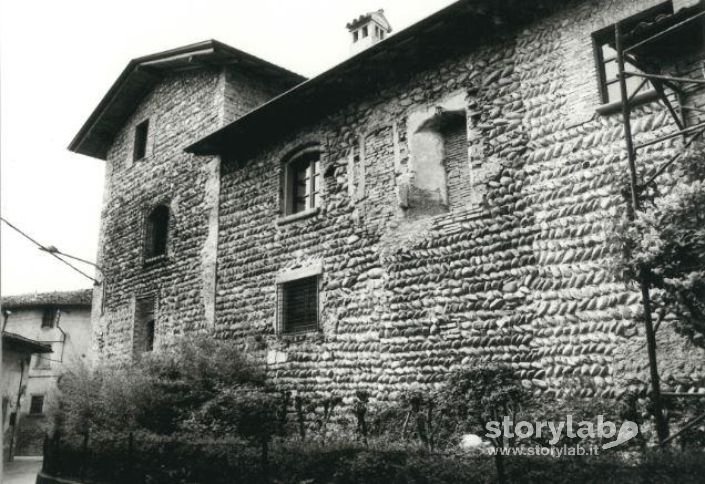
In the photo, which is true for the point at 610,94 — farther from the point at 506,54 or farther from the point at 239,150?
the point at 239,150

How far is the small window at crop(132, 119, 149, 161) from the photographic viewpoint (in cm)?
1662

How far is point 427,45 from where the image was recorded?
9.09 metres

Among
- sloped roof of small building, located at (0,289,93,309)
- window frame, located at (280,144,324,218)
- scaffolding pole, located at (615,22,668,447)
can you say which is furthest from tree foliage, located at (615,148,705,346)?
sloped roof of small building, located at (0,289,93,309)

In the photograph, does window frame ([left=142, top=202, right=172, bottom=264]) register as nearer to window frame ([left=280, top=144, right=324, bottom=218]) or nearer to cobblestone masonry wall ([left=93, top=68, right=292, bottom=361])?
cobblestone masonry wall ([left=93, top=68, right=292, bottom=361])

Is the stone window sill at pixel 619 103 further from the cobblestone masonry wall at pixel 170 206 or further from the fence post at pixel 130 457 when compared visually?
the cobblestone masonry wall at pixel 170 206

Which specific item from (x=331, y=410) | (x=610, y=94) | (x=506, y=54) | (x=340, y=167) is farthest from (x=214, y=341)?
(x=610, y=94)

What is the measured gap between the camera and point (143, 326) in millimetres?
14633

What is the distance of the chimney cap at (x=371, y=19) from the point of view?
1381 cm

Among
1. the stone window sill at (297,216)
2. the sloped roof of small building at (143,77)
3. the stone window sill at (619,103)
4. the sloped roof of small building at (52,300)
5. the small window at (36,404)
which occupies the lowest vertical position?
the small window at (36,404)

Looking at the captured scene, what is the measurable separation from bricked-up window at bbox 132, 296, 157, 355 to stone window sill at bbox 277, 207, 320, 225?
16.5 feet

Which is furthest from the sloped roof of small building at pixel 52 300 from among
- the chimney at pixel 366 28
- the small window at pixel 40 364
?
the chimney at pixel 366 28

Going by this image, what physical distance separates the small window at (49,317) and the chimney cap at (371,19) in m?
21.4

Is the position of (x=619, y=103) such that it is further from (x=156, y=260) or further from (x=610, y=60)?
(x=156, y=260)

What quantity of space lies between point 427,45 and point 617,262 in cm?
507
